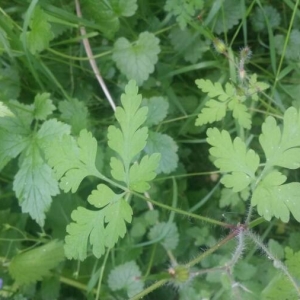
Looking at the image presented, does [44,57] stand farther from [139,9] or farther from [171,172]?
[171,172]

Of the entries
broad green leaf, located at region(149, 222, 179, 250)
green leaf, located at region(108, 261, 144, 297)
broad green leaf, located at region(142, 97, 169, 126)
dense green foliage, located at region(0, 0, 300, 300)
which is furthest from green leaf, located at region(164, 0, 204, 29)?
green leaf, located at region(108, 261, 144, 297)

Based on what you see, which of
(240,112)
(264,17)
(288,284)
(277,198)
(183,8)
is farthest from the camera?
(264,17)

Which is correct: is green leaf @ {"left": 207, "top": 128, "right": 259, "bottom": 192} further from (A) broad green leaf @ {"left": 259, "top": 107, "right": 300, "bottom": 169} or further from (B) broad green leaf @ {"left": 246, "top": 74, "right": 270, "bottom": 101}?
(B) broad green leaf @ {"left": 246, "top": 74, "right": 270, "bottom": 101}

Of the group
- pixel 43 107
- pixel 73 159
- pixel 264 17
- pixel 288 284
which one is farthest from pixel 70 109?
pixel 288 284

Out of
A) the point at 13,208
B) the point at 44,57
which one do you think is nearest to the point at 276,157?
the point at 44,57

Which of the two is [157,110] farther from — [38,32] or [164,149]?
[38,32]

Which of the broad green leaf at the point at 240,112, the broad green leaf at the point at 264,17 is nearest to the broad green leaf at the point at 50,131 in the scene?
the broad green leaf at the point at 240,112
